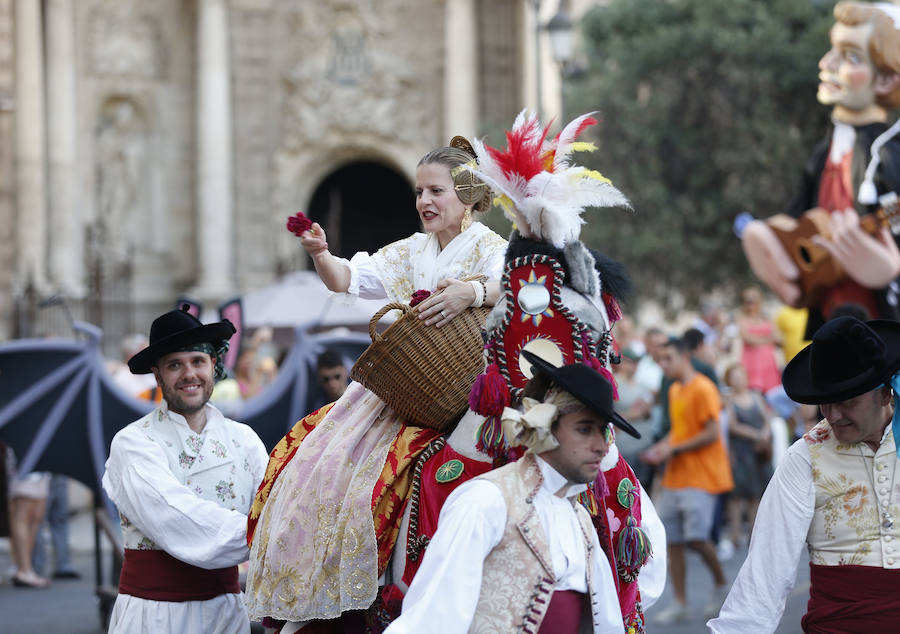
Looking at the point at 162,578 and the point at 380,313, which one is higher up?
the point at 380,313

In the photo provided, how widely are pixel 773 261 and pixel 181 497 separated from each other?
25.4 feet

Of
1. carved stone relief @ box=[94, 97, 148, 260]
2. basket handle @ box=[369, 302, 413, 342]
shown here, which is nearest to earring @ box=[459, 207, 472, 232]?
basket handle @ box=[369, 302, 413, 342]

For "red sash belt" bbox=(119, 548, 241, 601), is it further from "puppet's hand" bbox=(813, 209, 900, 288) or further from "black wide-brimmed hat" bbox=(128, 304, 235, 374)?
"puppet's hand" bbox=(813, 209, 900, 288)

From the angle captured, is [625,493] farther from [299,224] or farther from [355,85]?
[355,85]

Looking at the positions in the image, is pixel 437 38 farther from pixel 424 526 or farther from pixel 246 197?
pixel 424 526

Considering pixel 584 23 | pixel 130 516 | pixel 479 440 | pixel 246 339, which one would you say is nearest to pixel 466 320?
pixel 479 440

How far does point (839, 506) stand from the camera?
14.0 ft

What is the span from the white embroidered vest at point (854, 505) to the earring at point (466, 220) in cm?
152

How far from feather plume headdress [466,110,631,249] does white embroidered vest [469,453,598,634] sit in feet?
3.32

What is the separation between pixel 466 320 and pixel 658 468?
6.97 meters

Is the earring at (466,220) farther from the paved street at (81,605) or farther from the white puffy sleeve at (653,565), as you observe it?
the paved street at (81,605)

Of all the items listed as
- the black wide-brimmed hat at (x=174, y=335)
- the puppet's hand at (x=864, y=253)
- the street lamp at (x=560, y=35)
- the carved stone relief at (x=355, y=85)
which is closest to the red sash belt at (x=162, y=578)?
the black wide-brimmed hat at (x=174, y=335)

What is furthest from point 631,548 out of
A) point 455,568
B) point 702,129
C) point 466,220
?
point 702,129

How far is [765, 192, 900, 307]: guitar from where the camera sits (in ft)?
36.0
